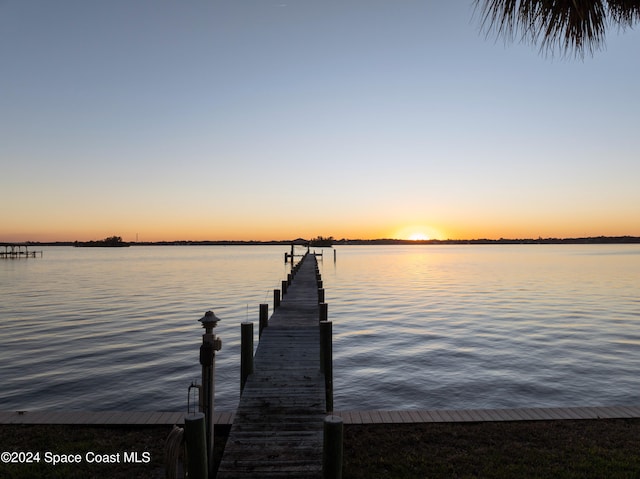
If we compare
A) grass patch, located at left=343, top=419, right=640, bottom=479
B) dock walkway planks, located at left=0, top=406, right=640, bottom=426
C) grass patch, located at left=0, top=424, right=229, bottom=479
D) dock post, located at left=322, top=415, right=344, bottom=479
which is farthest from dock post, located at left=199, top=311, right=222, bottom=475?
grass patch, located at left=343, top=419, right=640, bottom=479

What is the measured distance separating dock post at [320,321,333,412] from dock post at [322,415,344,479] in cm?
405

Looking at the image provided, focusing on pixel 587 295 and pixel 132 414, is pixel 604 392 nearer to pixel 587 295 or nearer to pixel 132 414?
pixel 132 414

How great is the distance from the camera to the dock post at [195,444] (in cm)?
644

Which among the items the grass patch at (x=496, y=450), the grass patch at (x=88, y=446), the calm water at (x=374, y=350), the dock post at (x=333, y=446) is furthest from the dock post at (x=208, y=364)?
the calm water at (x=374, y=350)

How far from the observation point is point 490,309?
32.1 metres

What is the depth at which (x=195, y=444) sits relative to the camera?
21.2ft

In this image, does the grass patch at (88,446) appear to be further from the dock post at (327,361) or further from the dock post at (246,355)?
the dock post at (327,361)

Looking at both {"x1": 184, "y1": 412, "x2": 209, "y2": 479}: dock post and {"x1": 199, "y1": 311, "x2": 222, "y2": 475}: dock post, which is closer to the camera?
{"x1": 184, "y1": 412, "x2": 209, "y2": 479}: dock post

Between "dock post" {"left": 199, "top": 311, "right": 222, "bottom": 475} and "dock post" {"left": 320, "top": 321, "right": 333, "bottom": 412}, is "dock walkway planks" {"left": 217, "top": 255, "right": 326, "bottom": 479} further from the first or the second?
"dock post" {"left": 199, "top": 311, "right": 222, "bottom": 475}

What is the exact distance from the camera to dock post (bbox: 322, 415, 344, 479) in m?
6.25

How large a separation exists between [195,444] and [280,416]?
2893mm

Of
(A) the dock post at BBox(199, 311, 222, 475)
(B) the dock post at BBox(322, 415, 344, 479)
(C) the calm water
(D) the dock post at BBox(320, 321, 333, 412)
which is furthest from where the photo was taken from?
(C) the calm water

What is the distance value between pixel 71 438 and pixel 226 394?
5.90m

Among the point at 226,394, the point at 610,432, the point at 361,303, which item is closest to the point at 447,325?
the point at 361,303
